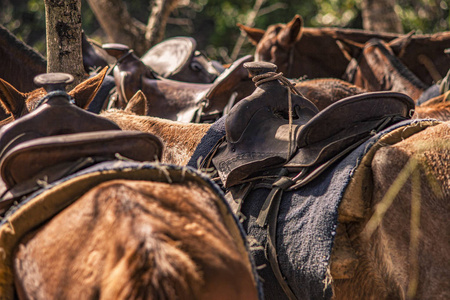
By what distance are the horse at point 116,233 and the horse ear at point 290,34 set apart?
4.15m

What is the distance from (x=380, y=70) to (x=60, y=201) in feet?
13.2

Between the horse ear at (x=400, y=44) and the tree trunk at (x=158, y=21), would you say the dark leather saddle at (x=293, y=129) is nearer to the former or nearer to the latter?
the horse ear at (x=400, y=44)

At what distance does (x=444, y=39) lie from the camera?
17.6 feet

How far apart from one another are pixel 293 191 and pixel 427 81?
4139 mm

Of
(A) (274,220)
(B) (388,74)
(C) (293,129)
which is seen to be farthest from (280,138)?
(B) (388,74)

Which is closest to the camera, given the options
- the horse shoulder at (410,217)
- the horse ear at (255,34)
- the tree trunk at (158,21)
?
the horse shoulder at (410,217)

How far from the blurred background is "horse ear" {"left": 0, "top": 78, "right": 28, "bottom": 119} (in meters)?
5.99

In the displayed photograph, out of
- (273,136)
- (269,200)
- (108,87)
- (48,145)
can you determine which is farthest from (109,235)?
(108,87)

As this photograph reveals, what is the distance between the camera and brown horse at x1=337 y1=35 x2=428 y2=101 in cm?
459

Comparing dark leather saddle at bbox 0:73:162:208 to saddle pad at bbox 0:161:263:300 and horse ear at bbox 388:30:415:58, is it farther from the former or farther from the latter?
horse ear at bbox 388:30:415:58


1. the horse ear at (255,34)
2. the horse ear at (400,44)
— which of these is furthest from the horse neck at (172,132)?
the horse ear at (255,34)

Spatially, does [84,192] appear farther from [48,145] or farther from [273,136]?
[273,136]

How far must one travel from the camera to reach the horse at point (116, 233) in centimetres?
111

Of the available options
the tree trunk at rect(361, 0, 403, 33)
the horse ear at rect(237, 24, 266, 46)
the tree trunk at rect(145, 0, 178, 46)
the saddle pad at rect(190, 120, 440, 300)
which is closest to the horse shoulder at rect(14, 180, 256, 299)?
the saddle pad at rect(190, 120, 440, 300)
